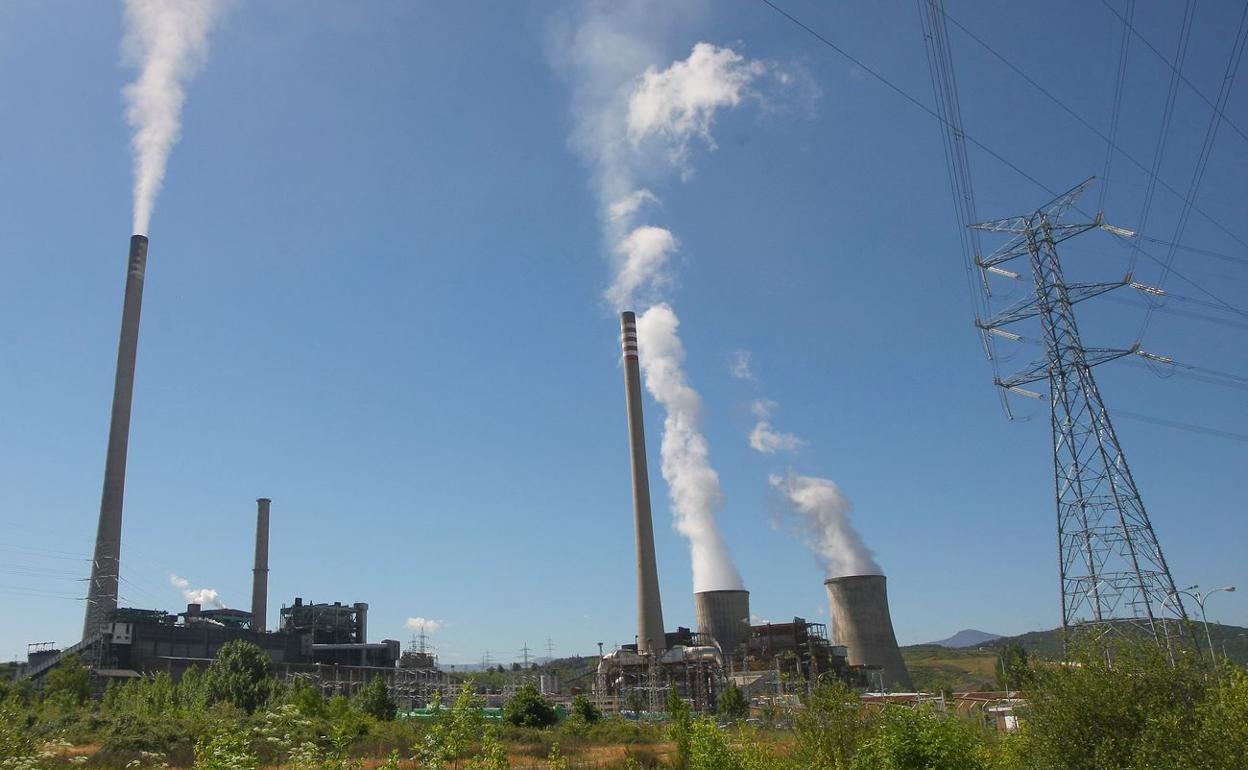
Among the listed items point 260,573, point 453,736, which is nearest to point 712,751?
point 453,736

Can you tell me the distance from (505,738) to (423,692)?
33868 millimetres

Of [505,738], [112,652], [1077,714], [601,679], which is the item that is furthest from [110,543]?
[1077,714]

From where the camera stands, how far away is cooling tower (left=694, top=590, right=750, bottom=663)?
6688 cm

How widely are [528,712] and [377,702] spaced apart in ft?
23.5

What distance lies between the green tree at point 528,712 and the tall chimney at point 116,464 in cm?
3246

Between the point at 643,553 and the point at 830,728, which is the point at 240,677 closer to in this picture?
the point at 643,553

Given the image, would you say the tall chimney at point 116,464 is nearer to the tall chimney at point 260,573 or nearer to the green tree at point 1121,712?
the tall chimney at point 260,573

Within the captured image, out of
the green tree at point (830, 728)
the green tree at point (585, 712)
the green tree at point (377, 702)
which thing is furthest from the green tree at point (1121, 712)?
the green tree at point (377, 702)

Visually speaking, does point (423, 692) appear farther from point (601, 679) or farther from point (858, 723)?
point (858, 723)

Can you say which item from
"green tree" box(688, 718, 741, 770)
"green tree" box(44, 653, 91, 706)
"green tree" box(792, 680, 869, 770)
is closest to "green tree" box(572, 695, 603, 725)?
"green tree" box(44, 653, 91, 706)

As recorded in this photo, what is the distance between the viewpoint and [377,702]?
41.1 meters

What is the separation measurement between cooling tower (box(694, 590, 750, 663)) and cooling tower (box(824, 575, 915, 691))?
969 centimetres

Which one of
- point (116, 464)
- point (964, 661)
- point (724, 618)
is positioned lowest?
point (964, 661)

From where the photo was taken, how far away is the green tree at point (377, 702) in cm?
4034
